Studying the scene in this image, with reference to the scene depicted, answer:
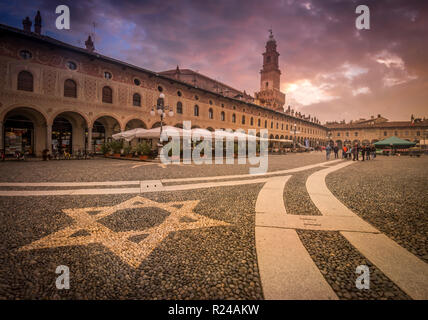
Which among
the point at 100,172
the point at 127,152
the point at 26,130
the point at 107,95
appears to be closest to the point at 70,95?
the point at 107,95

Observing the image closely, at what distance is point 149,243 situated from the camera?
2.52 metres

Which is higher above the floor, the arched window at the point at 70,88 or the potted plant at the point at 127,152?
the arched window at the point at 70,88

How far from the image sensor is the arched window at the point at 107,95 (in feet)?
65.3

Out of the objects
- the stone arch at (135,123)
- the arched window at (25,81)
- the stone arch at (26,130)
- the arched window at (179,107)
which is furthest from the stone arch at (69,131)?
the arched window at (179,107)

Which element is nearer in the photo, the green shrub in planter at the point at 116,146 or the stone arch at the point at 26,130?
the stone arch at the point at 26,130

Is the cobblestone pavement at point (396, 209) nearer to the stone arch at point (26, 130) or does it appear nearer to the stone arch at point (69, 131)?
the stone arch at point (69, 131)

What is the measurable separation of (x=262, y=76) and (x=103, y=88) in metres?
63.8

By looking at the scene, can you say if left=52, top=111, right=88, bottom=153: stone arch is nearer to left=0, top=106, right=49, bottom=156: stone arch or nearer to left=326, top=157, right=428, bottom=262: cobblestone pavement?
left=0, top=106, right=49, bottom=156: stone arch

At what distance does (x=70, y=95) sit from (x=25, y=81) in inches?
119

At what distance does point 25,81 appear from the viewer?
15.7m

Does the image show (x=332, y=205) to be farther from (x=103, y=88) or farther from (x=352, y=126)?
(x=352, y=126)

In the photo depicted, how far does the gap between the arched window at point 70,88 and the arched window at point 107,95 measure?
2485mm
